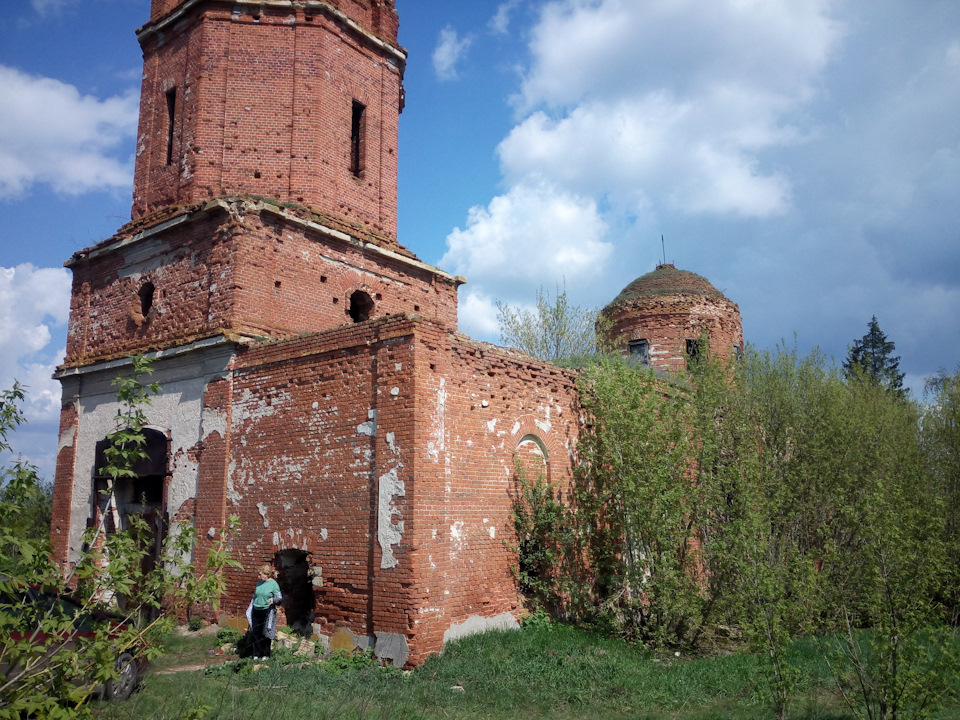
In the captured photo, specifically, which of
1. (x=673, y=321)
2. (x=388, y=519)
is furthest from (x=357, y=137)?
(x=673, y=321)

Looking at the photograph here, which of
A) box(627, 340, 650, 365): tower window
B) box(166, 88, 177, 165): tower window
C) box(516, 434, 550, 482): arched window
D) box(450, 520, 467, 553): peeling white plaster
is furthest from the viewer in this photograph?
box(627, 340, 650, 365): tower window

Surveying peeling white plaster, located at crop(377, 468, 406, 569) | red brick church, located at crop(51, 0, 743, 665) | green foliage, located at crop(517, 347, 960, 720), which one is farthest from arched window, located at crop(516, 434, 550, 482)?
peeling white plaster, located at crop(377, 468, 406, 569)

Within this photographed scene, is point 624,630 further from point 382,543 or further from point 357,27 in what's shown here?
point 357,27

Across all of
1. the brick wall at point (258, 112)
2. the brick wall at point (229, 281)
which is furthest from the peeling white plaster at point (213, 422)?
the brick wall at point (258, 112)

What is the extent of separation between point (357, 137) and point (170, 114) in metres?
4.06

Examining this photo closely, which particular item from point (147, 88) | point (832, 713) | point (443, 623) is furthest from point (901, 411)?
point (147, 88)

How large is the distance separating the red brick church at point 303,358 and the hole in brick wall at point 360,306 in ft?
0.17

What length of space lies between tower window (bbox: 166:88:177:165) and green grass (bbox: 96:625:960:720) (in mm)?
10440

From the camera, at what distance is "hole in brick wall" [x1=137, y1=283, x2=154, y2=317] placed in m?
14.1

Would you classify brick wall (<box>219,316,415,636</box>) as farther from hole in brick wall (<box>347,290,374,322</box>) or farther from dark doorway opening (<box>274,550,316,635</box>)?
hole in brick wall (<box>347,290,374,322</box>)

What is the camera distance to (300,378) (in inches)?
432

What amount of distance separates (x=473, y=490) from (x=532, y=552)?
66.0 inches

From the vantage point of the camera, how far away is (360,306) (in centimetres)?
1470

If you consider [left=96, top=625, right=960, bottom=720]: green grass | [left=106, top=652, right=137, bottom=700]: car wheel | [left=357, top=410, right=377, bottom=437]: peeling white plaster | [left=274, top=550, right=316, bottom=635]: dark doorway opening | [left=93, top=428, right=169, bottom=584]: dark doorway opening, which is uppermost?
[left=357, top=410, right=377, bottom=437]: peeling white plaster
